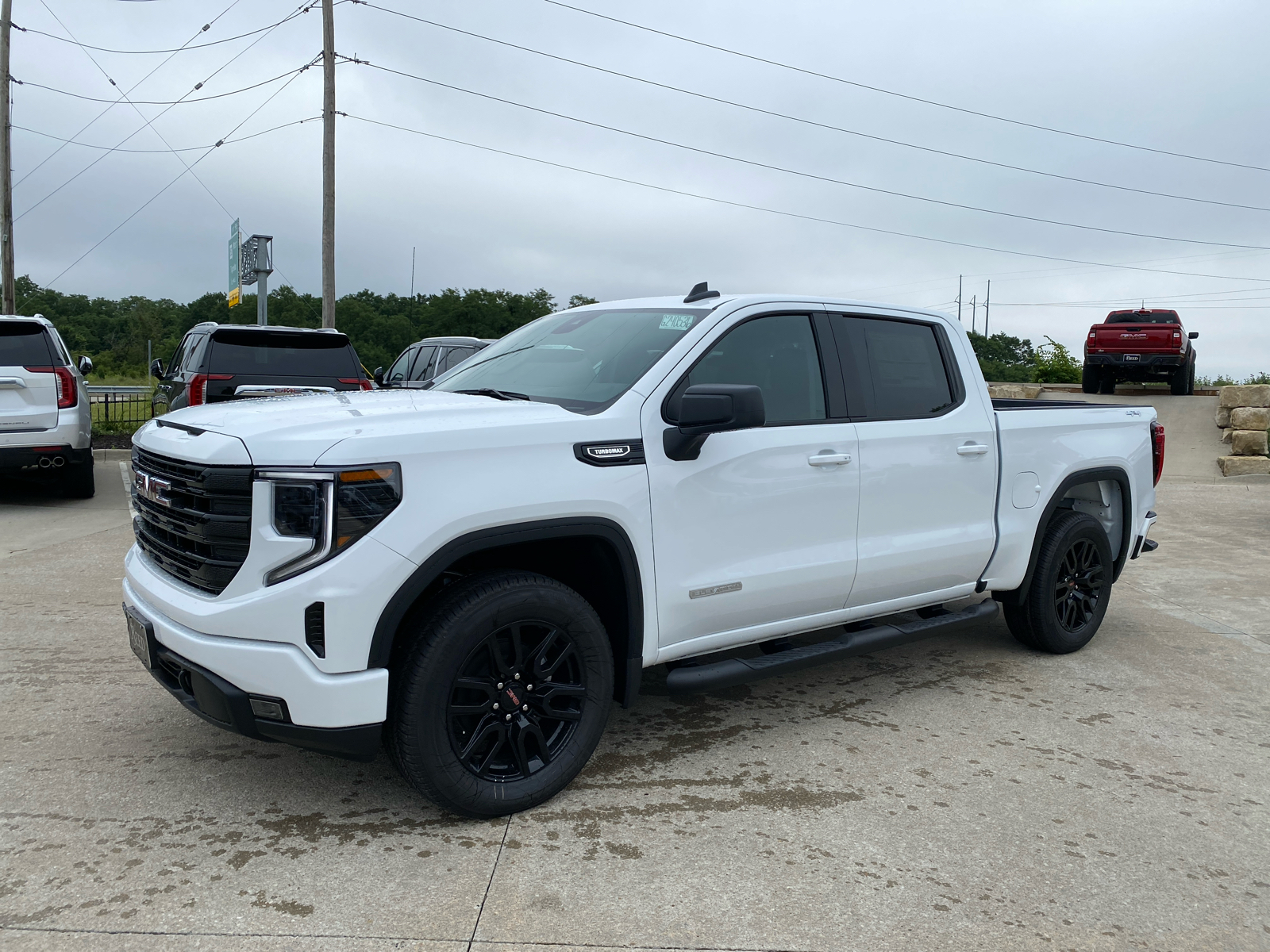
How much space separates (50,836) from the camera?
329cm

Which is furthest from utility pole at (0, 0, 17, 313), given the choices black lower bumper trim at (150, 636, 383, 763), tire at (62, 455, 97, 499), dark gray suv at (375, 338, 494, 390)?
black lower bumper trim at (150, 636, 383, 763)

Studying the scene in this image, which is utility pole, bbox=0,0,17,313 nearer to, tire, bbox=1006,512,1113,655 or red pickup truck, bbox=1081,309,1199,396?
tire, bbox=1006,512,1113,655

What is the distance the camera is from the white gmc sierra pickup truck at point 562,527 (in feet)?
10.1

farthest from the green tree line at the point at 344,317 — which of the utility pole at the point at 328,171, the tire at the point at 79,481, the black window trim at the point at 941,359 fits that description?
the black window trim at the point at 941,359

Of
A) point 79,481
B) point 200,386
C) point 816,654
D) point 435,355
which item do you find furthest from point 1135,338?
point 816,654

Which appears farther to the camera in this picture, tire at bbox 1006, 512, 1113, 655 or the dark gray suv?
the dark gray suv

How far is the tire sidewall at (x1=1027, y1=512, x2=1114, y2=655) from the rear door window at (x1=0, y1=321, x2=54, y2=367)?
9.51 metres

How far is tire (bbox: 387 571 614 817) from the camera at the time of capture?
126 inches

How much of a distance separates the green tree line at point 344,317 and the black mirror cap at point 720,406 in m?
41.7

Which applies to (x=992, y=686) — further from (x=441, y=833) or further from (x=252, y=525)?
(x=252, y=525)

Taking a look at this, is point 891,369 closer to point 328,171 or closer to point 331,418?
point 331,418

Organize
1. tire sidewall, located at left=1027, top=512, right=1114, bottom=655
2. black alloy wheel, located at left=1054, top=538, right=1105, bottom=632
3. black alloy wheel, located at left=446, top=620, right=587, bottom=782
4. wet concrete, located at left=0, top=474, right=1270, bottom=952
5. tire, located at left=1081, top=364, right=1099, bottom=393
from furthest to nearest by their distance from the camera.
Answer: tire, located at left=1081, top=364, right=1099, bottom=393
black alloy wheel, located at left=1054, top=538, right=1105, bottom=632
tire sidewall, located at left=1027, top=512, right=1114, bottom=655
black alloy wheel, located at left=446, top=620, right=587, bottom=782
wet concrete, located at left=0, top=474, right=1270, bottom=952

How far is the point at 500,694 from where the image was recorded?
3.39 m

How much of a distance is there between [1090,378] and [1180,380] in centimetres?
199
